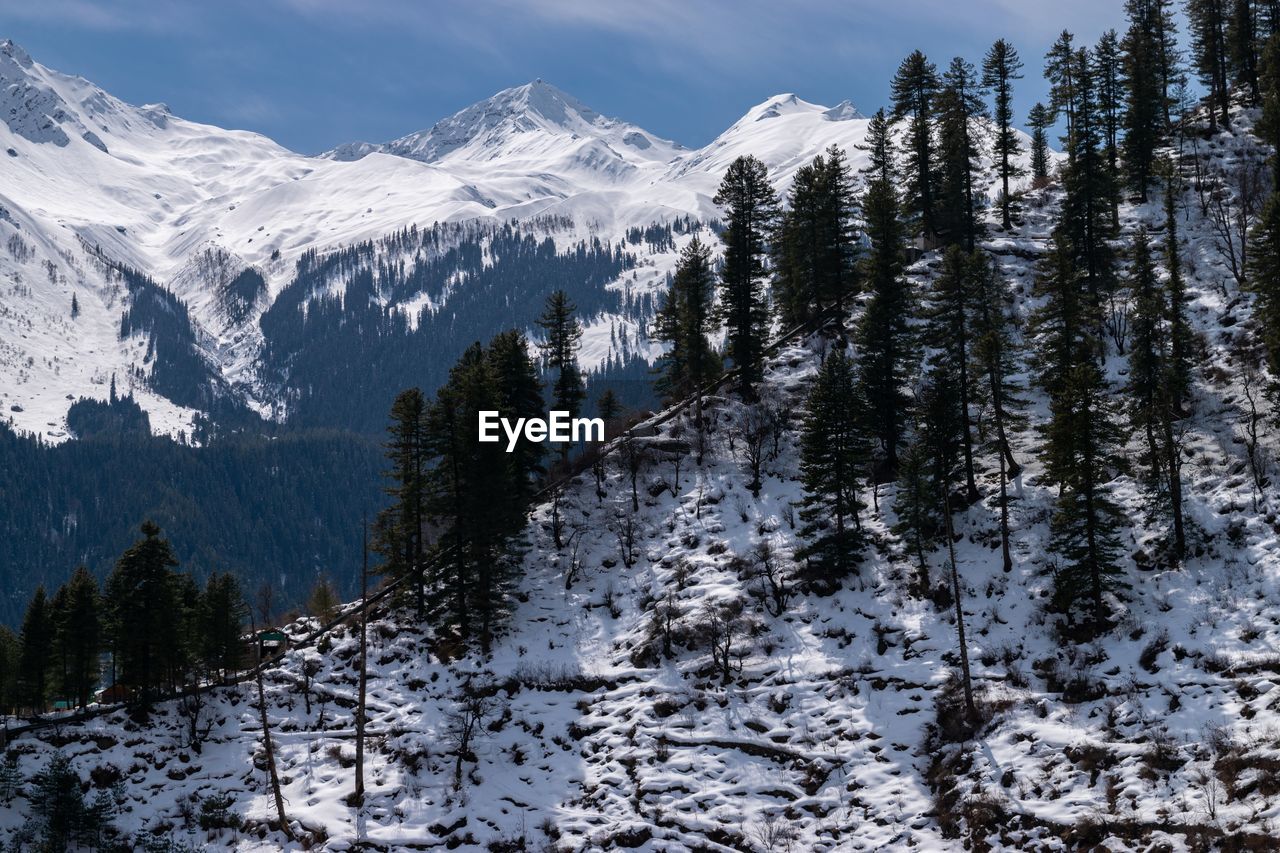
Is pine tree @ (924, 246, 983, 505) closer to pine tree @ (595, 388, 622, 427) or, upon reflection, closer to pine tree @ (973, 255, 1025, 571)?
pine tree @ (973, 255, 1025, 571)

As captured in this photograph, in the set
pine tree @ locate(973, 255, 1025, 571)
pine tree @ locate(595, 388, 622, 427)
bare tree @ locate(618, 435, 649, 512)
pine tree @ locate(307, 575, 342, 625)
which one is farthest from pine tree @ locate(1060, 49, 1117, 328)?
pine tree @ locate(307, 575, 342, 625)

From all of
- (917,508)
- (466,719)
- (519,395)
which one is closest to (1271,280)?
(917,508)

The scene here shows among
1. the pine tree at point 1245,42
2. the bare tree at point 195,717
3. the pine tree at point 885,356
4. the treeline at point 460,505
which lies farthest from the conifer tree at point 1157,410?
the pine tree at point 1245,42

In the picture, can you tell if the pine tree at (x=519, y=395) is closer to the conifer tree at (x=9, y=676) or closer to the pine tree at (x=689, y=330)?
the pine tree at (x=689, y=330)

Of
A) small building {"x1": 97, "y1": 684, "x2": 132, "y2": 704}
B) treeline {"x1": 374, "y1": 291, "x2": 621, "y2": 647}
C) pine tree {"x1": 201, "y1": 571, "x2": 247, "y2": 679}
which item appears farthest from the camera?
treeline {"x1": 374, "y1": 291, "x2": 621, "y2": 647}

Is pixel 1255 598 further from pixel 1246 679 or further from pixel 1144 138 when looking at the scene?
pixel 1144 138

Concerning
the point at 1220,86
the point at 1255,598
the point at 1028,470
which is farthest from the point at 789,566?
the point at 1220,86
